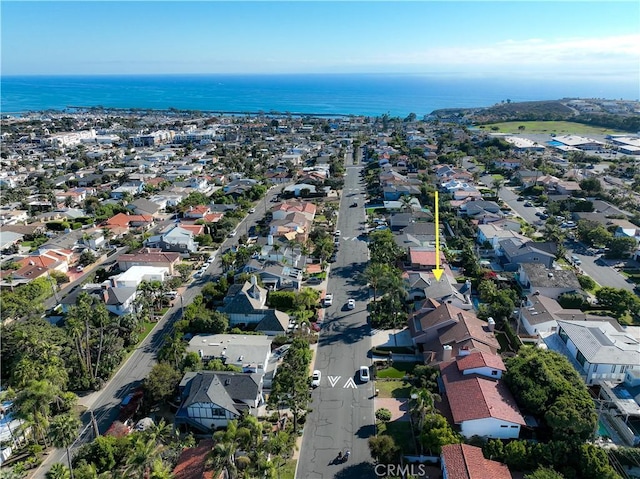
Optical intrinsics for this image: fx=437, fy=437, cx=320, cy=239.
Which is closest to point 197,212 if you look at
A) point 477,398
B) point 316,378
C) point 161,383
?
point 161,383

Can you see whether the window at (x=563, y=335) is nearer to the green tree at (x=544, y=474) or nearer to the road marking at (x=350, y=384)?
the green tree at (x=544, y=474)

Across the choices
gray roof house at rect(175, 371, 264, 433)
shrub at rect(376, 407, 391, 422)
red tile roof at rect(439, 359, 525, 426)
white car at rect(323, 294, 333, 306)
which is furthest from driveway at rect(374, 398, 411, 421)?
white car at rect(323, 294, 333, 306)

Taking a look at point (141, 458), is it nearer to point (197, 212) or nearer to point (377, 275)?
point (377, 275)

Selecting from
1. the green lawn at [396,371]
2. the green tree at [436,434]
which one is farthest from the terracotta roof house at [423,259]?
the green tree at [436,434]

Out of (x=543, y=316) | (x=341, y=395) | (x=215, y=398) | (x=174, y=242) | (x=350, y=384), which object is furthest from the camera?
(x=174, y=242)

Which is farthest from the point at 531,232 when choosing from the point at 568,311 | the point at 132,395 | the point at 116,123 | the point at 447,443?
the point at 116,123

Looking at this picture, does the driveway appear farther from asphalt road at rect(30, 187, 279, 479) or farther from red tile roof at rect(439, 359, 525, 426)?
asphalt road at rect(30, 187, 279, 479)
